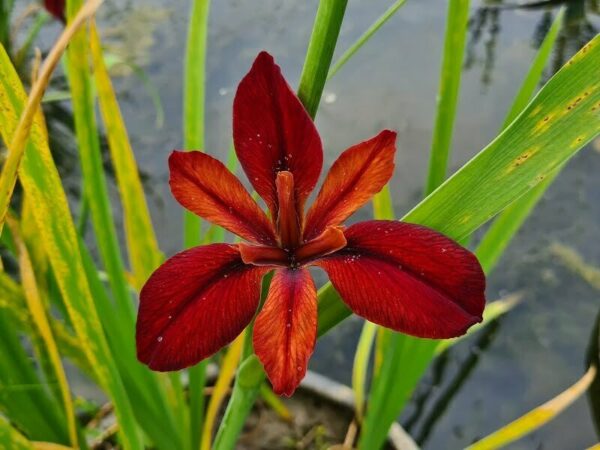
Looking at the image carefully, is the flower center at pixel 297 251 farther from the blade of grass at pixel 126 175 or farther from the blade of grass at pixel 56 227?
the blade of grass at pixel 126 175

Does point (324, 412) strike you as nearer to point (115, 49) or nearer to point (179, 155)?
point (179, 155)

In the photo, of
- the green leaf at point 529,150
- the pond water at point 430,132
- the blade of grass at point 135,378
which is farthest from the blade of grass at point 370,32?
the pond water at point 430,132

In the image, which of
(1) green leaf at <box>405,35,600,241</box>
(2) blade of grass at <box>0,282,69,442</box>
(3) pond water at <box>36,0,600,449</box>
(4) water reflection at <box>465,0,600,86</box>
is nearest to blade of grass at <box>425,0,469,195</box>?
(1) green leaf at <box>405,35,600,241</box>

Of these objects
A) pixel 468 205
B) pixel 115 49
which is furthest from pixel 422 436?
pixel 115 49

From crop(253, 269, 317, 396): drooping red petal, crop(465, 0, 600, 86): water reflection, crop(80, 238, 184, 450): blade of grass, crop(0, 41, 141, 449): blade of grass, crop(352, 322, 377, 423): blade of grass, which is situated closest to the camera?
crop(253, 269, 317, 396): drooping red petal

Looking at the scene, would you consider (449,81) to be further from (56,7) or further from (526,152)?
(56,7)

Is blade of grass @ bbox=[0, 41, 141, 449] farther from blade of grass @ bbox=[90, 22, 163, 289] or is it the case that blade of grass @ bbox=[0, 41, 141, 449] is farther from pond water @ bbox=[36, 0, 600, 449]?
pond water @ bbox=[36, 0, 600, 449]

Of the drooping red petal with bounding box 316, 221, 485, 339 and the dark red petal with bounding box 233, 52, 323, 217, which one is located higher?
the dark red petal with bounding box 233, 52, 323, 217
